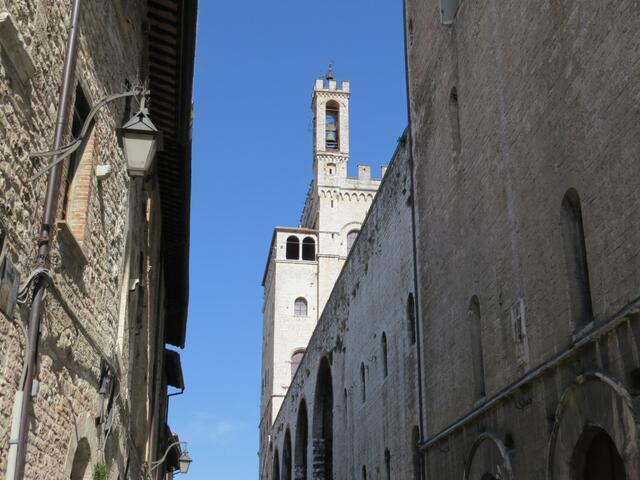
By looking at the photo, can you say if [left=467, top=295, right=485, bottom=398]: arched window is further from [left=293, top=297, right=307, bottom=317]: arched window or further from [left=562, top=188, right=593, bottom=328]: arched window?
[left=293, top=297, right=307, bottom=317]: arched window

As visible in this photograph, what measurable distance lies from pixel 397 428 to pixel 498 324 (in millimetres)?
6775

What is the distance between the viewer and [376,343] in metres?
20.2

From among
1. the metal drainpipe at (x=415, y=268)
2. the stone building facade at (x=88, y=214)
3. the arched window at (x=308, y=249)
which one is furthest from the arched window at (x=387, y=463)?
the arched window at (x=308, y=249)

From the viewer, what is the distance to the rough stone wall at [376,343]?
17031mm

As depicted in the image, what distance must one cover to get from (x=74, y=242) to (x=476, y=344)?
6841mm

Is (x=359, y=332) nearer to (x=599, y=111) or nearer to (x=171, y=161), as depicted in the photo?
(x=171, y=161)

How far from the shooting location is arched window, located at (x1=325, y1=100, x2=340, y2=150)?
190 ft

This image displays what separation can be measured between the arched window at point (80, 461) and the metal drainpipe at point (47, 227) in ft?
6.91

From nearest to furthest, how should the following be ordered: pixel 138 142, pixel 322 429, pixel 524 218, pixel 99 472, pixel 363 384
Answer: pixel 138 142 → pixel 99 472 → pixel 524 218 → pixel 363 384 → pixel 322 429

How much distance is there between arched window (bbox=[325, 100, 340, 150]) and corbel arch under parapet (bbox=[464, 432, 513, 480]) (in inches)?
1842

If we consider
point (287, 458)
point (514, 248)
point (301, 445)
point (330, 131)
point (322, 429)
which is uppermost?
point (330, 131)

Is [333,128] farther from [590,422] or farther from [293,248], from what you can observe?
[590,422]

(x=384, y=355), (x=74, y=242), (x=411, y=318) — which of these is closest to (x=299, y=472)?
(x=384, y=355)

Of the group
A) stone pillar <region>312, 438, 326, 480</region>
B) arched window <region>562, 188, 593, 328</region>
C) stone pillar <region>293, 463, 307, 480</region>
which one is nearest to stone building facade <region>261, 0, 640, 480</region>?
arched window <region>562, 188, 593, 328</region>
